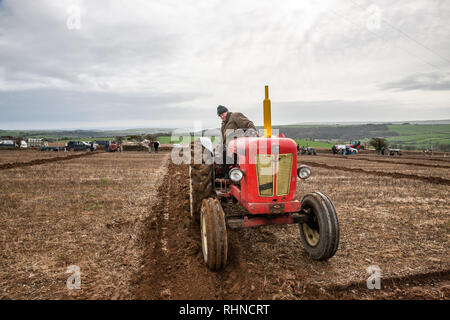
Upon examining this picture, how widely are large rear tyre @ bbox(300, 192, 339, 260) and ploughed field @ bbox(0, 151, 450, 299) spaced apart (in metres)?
0.19

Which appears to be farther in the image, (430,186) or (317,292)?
(430,186)

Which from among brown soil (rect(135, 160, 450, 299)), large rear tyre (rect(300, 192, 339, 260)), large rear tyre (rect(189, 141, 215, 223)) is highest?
large rear tyre (rect(189, 141, 215, 223))

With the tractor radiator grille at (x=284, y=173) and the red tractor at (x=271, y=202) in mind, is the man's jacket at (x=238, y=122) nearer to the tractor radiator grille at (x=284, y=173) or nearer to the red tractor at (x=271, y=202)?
the red tractor at (x=271, y=202)

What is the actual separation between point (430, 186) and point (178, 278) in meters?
10.7

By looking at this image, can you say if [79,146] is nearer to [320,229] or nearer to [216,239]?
[216,239]

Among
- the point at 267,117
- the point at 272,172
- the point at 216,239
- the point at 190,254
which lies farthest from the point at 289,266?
the point at 267,117

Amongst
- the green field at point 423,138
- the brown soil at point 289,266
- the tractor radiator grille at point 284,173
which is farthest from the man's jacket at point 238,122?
the green field at point 423,138

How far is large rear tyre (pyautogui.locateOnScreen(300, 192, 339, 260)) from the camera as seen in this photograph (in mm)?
3707

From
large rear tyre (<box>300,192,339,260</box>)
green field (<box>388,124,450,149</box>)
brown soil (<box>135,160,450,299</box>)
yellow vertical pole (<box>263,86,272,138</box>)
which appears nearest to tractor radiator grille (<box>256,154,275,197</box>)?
yellow vertical pole (<box>263,86,272,138</box>)

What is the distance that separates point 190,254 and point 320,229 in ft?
6.27

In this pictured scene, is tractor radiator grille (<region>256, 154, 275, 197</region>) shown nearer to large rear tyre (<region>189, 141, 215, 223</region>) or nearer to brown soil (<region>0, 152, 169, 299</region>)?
large rear tyre (<region>189, 141, 215, 223</region>)
